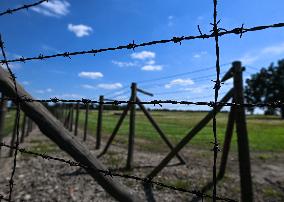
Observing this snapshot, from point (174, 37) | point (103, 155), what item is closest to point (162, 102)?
point (174, 37)

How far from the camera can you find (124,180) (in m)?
7.25

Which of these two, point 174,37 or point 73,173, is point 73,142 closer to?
point 174,37

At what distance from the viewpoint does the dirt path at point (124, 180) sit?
6.24 metres

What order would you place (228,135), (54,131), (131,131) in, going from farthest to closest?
(131,131) < (228,135) < (54,131)

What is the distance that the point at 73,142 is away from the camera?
297 centimetres

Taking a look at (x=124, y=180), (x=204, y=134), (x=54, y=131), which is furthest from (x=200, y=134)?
(x=54, y=131)

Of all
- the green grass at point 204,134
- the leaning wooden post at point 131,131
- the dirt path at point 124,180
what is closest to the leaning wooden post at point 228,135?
the dirt path at point 124,180

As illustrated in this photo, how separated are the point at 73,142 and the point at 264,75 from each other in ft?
303

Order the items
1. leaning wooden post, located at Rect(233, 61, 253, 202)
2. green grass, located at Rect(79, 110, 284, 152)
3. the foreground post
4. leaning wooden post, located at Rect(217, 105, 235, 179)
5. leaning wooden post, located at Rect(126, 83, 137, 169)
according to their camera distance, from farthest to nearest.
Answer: green grass, located at Rect(79, 110, 284, 152)
leaning wooden post, located at Rect(126, 83, 137, 169)
leaning wooden post, located at Rect(217, 105, 235, 179)
leaning wooden post, located at Rect(233, 61, 253, 202)
the foreground post

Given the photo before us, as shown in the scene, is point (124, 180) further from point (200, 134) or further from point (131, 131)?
point (200, 134)

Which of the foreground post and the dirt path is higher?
the foreground post

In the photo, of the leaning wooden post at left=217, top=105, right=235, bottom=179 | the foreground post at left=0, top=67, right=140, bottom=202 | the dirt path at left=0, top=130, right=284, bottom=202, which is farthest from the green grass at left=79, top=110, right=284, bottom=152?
the foreground post at left=0, top=67, right=140, bottom=202

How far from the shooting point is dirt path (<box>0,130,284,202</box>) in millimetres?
6242

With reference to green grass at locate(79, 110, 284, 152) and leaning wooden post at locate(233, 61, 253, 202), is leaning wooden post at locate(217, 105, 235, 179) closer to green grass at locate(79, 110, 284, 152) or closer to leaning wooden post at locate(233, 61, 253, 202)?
leaning wooden post at locate(233, 61, 253, 202)
